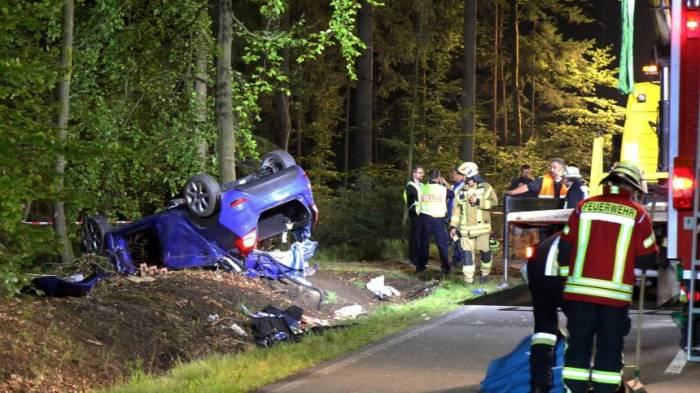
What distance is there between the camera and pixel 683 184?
24.6 feet

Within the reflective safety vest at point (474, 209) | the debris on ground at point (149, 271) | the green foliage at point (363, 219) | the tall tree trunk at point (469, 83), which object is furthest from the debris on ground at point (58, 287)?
the tall tree trunk at point (469, 83)

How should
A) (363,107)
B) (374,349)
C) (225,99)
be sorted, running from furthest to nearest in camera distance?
1. (363,107)
2. (225,99)
3. (374,349)

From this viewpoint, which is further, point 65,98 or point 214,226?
point 65,98

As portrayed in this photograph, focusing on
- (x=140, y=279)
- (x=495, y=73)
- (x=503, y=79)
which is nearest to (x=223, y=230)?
(x=140, y=279)

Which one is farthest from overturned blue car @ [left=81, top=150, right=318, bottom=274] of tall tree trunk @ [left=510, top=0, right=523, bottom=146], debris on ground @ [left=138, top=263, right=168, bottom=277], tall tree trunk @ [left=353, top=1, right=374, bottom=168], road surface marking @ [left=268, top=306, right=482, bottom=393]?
tall tree trunk @ [left=510, top=0, right=523, bottom=146]

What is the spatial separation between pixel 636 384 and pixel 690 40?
254cm

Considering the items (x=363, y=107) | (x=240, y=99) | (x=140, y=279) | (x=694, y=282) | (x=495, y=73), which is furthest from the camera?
(x=495, y=73)

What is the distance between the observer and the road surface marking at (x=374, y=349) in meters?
8.18

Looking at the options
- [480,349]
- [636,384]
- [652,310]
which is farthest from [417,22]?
[636,384]

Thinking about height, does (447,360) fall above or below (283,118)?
below

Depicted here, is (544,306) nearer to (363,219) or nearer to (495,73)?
(363,219)

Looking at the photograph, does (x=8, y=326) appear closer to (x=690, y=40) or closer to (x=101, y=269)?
(x=101, y=269)

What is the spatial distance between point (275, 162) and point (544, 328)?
8139 millimetres

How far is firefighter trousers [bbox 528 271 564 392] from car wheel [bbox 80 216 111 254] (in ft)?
27.0
